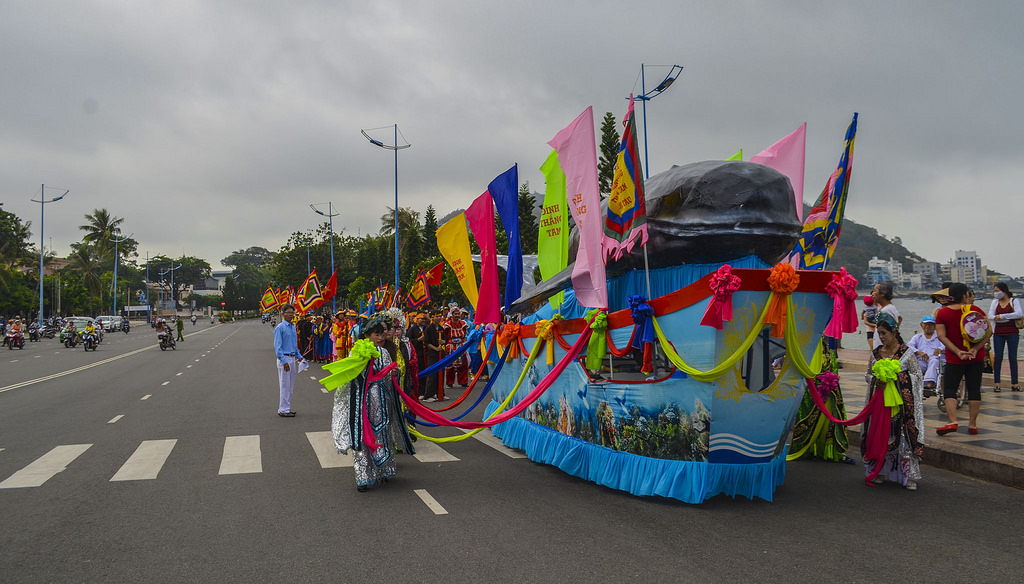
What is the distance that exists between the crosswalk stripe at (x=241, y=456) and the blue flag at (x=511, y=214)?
3555mm

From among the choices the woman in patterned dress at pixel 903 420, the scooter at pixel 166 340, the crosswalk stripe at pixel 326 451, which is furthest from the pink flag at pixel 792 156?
the scooter at pixel 166 340

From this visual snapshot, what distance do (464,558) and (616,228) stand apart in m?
3.07

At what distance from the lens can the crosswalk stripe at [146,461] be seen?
Answer: 6828 mm

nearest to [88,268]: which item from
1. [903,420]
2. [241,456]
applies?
[241,456]

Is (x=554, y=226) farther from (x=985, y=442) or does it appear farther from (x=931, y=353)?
(x=931, y=353)

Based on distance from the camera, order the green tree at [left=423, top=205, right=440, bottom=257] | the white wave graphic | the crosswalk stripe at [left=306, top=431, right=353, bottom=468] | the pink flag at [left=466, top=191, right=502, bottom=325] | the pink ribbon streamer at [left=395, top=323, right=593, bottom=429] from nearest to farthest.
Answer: the white wave graphic
the pink ribbon streamer at [left=395, top=323, right=593, bottom=429]
the crosswalk stripe at [left=306, top=431, right=353, bottom=468]
the pink flag at [left=466, top=191, right=502, bottom=325]
the green tree at [left=423, top=205, right=440, bottom=257]

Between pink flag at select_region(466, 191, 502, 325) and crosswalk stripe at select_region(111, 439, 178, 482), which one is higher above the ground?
pink flag at select_region(466, 191, 502, 325)

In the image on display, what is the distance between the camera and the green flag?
7.79 meters

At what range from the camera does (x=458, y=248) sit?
9555 mm

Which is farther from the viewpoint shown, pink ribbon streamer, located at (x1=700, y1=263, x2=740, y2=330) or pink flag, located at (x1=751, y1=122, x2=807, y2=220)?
pink flag, located at (x1=751, y1=122, x2=807, y2=220)

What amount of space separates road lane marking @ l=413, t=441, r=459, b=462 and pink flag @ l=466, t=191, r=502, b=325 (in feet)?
5.62

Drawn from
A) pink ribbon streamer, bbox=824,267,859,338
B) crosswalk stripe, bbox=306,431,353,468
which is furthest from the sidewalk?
crosswalk stripe, bbox=306,431,353,468

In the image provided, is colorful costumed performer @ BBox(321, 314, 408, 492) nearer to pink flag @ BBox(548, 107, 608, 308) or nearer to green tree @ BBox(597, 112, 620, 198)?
pink flag @ BBox(548, 107, 608, 308)

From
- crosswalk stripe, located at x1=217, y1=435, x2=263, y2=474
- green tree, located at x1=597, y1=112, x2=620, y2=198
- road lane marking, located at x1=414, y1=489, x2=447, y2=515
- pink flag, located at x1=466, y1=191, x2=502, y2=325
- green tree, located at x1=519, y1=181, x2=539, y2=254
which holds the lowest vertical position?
crosswalk stripe, located at x1=217, y1=435, x2=263, y2=474
